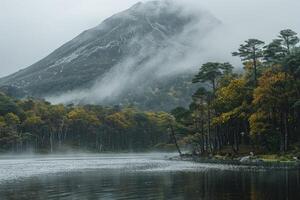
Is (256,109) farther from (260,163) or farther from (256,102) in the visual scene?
(260,163)

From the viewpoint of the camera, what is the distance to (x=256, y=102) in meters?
87.0

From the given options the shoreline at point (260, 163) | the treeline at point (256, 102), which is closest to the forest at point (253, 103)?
the treeline at point (256, 102)

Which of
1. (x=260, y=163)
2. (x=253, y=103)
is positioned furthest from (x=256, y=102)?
(x=260, y=163)

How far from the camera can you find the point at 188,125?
124 meters

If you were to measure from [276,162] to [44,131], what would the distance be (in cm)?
13683

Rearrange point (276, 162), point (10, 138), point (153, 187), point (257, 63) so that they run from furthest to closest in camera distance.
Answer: point (10, 138)
point (257, 63)
point (276, 162)
point (153, 187)

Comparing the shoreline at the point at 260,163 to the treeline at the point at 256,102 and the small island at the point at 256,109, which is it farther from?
the treeline at the point at 256,102

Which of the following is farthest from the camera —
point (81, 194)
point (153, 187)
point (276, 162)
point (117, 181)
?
point (276, 162)

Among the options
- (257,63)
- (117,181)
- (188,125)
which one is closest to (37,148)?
(188,125)

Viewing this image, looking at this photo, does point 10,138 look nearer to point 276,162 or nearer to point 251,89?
point 251,89

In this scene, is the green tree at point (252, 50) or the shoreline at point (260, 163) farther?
the green tree at point (252, 50)

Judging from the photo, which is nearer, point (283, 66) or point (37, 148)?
point (283, 66)

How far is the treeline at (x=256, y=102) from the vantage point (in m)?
85.6

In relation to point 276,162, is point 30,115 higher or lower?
higher
